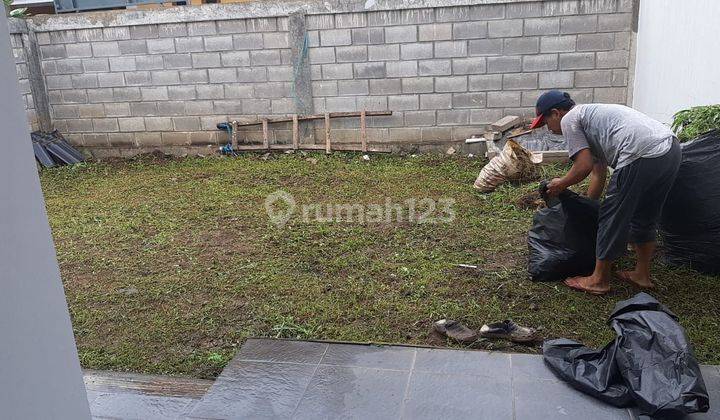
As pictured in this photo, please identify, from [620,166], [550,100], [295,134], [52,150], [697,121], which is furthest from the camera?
[52,150]

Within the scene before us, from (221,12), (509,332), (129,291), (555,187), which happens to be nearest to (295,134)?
(221,12)

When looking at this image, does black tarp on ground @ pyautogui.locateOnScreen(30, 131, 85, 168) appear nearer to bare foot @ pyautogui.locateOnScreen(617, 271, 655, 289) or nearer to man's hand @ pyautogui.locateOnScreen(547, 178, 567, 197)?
man's hand @ pyautogui.locateOnScreen(547, 178, 567, 197)

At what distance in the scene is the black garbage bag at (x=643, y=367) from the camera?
88.4 inches

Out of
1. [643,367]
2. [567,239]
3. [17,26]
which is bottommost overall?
[643,367]

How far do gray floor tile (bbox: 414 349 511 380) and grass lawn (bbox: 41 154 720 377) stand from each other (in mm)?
136

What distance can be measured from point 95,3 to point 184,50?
2.52 meters

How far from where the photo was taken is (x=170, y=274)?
13.5ft

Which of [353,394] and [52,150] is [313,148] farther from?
[353,394]

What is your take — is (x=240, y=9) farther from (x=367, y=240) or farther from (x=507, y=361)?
(x=507, y=361)

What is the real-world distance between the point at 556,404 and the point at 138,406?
197 cm

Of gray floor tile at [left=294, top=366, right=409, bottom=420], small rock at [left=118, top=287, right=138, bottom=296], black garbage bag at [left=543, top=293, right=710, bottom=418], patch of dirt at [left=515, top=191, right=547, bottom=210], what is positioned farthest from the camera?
patch of dirt at [left=515, top=191, right=547, bottom=210]

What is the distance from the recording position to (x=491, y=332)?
120 inches

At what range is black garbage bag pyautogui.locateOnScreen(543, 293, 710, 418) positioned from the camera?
7.37 ft

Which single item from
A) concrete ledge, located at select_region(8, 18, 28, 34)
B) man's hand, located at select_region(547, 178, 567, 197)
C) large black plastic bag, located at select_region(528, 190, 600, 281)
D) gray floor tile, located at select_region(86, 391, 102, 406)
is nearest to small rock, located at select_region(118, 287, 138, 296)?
gray floor tile, located at select_region(86, 391, 102, 406)
